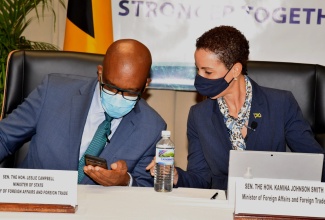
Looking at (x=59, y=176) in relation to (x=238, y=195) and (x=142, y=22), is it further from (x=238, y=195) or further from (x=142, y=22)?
(x=142, y=22)

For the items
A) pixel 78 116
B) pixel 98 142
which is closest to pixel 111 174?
pixel 98 142

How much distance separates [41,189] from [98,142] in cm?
63

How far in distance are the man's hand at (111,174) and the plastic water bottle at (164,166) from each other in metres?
0.13

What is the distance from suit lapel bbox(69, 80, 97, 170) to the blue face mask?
10 cm

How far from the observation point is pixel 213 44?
2.81 m

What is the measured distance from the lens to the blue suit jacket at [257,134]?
2807 millimetres

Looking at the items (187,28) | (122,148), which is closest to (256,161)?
(122,148)

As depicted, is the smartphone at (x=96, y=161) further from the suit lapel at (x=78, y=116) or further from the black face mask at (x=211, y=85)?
the black face mask at (x=211, y=85)

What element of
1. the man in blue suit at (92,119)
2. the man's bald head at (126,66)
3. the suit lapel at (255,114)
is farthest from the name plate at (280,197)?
the suit lapel at (255,114)

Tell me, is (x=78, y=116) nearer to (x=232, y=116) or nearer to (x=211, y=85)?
(x=211, y=85)

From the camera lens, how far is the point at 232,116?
113 inches

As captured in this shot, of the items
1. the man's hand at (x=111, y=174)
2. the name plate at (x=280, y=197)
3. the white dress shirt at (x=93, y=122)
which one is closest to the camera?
the name plate at (x=280, y=197)

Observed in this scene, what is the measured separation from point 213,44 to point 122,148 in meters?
0.68

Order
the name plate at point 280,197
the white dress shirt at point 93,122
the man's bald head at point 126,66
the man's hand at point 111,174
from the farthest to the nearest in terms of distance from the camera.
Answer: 1. the white dress shirt at point 93,122
2. the man's bald head at point 126,66
3. the man's hand at point 111,174
4. the name plate at point 280,197
